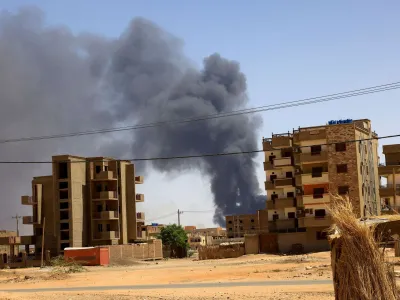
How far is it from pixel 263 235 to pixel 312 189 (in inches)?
363

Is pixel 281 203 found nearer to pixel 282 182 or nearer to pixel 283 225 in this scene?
pixel 282 182

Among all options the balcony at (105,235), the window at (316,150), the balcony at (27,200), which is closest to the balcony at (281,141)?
the window at (316,150)

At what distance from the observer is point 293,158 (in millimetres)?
91688

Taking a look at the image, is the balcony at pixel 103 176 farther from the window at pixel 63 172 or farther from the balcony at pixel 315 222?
the balcony at pixel 315 222

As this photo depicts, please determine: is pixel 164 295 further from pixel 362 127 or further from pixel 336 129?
pixel 362 127

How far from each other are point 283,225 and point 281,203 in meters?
3.04

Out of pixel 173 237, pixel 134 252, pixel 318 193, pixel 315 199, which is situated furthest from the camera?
pixel 173 237

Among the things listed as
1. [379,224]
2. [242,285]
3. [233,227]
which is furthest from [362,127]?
[233,227]

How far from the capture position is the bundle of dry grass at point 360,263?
15828 millimetres

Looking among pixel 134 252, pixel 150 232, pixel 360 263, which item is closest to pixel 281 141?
pixel 134 252

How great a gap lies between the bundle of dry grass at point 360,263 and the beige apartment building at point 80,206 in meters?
89.2

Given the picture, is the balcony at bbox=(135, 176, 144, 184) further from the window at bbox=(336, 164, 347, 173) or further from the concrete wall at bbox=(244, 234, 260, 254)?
the window at bbox=(336, 164, 347, 173)

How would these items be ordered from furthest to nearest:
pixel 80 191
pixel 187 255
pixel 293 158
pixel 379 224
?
pixel 187 255
pixel 80 191
pixel 293 158
pixel 379 224

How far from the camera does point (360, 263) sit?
15898mm
